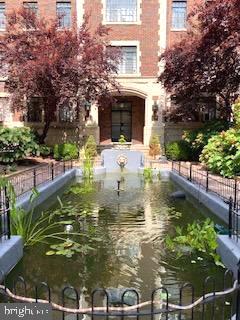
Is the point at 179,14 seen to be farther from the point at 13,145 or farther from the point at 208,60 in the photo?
the point at 13,145

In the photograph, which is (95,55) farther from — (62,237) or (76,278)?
(76,278)

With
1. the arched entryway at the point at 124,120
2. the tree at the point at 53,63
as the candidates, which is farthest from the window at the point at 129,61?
the tree at the point at 53,63

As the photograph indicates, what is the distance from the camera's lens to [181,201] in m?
11.2

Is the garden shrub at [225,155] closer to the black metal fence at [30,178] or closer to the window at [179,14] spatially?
the black metal fence at [30,178]

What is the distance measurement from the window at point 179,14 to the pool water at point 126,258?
17.3m

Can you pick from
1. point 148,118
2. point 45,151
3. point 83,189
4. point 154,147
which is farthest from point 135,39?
point 83,189

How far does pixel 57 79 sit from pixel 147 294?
15.1 meters

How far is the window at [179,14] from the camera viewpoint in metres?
24.2

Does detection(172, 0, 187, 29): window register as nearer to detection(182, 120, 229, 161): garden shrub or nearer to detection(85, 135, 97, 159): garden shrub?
detection(182, 120, 229, 161): garden shrub

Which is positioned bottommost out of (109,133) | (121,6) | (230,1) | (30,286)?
(30,286)

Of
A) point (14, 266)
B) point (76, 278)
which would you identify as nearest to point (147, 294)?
point (76, 278)

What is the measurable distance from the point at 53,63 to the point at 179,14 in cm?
1097

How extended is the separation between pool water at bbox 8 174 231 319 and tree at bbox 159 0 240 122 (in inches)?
382

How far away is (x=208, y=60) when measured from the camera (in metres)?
18.0
